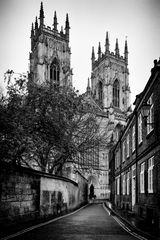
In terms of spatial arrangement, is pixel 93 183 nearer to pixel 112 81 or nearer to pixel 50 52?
pixel 112 81

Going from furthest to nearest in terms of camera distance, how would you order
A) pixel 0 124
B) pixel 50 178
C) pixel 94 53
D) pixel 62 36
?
pixel 94 53, pixel 62 36, pixel 50 178, pixel 0 124

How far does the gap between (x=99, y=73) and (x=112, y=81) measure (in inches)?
230

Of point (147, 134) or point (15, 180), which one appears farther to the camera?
point (147, 134)

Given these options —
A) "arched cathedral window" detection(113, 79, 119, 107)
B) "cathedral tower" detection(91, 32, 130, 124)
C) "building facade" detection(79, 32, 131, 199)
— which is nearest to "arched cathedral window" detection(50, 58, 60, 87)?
"building facade" detection(79, 32, 131, 199)

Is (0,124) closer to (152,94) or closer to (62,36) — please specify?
(152,94)

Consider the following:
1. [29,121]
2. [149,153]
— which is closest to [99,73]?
[149,153]

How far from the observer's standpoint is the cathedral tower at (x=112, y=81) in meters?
80.1

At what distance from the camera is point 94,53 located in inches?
3794

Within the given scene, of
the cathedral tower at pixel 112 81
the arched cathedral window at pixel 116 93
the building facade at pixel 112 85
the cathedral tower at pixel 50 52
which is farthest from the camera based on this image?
the arched cathedral window at pixel 116 93

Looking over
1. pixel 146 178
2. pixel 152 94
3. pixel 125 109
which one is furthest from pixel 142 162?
pixel 125 109

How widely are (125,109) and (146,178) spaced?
222ft

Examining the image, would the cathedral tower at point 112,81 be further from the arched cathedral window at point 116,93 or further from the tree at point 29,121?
the tree at point 29,121

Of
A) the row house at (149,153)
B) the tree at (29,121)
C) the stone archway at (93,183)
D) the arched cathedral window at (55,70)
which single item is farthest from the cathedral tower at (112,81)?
the tree at (29,121)

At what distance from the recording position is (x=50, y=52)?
7625 centimetres
